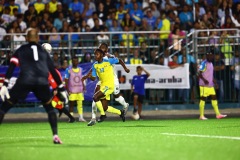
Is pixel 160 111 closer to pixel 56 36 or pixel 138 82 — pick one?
pixel 138 82

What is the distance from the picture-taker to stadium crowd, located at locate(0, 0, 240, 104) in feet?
91.6

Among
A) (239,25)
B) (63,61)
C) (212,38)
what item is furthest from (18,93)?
(239,25)

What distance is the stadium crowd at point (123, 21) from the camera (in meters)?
27.9

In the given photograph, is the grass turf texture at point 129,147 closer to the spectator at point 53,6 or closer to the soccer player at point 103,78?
the soccer player at point 103,78

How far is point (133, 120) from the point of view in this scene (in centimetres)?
2527

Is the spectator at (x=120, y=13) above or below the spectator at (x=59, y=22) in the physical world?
above

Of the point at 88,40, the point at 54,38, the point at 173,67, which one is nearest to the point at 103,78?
the point at 88,40

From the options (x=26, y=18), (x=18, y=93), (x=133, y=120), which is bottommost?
(x=133, y=120)

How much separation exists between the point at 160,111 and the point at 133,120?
8.94 ft

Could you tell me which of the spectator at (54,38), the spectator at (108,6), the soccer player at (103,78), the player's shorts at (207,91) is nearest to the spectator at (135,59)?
the spectator at (54,38)

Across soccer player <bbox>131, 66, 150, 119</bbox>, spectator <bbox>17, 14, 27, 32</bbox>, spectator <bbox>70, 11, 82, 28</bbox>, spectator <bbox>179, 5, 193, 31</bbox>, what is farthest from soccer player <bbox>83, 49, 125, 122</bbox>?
spectator <bbox>179, 5, 193, 31</bbox>

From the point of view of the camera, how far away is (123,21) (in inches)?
1168

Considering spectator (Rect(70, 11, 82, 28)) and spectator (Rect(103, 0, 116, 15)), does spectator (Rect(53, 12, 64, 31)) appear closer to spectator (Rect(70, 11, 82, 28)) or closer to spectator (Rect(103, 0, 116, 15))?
spectator (Rect(70, 11, 82, 28))

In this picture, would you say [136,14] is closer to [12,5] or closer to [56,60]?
[56,60]
